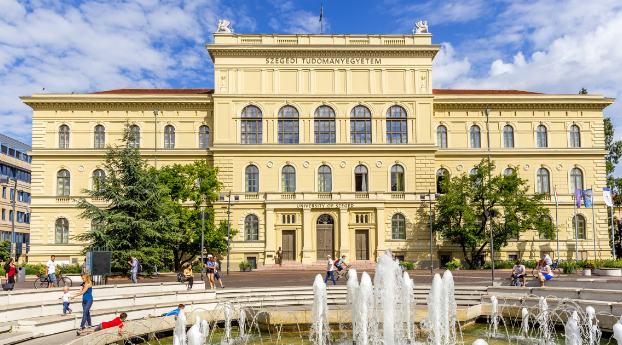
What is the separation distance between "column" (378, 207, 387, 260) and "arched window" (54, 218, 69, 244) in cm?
2675

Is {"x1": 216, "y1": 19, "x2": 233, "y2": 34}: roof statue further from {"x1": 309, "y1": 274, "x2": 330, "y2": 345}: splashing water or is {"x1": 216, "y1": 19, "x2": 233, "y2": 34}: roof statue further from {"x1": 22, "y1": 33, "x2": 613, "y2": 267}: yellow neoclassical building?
{"x1": 309, "y1": 274, "x2": 330, "y2": 345}: splashing water

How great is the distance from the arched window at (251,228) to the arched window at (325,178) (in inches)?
249

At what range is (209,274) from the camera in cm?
2533

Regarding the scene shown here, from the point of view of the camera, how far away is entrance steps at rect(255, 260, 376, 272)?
136 feet

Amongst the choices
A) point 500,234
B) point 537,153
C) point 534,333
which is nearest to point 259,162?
point 500,234

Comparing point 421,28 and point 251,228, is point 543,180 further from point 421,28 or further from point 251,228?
point 251,228

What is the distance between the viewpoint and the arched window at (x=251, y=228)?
1769 inches

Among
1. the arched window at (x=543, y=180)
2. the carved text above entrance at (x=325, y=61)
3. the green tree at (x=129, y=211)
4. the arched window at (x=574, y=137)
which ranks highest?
the carved text above entrance at (x=325, y=61)

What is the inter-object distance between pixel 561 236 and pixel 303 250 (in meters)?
23.0

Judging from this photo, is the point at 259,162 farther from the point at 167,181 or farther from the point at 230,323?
the point at 230,323

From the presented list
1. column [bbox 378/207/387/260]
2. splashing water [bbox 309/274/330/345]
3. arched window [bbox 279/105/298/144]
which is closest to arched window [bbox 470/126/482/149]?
column [bbox 378/207/387/260]

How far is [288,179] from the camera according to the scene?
1820 inches

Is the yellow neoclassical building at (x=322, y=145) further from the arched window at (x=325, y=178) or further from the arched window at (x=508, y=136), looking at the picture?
the arched window at (x=508, y=136)

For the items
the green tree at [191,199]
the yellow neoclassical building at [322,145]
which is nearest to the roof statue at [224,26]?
the yellow neoclassical building at [322,145]
